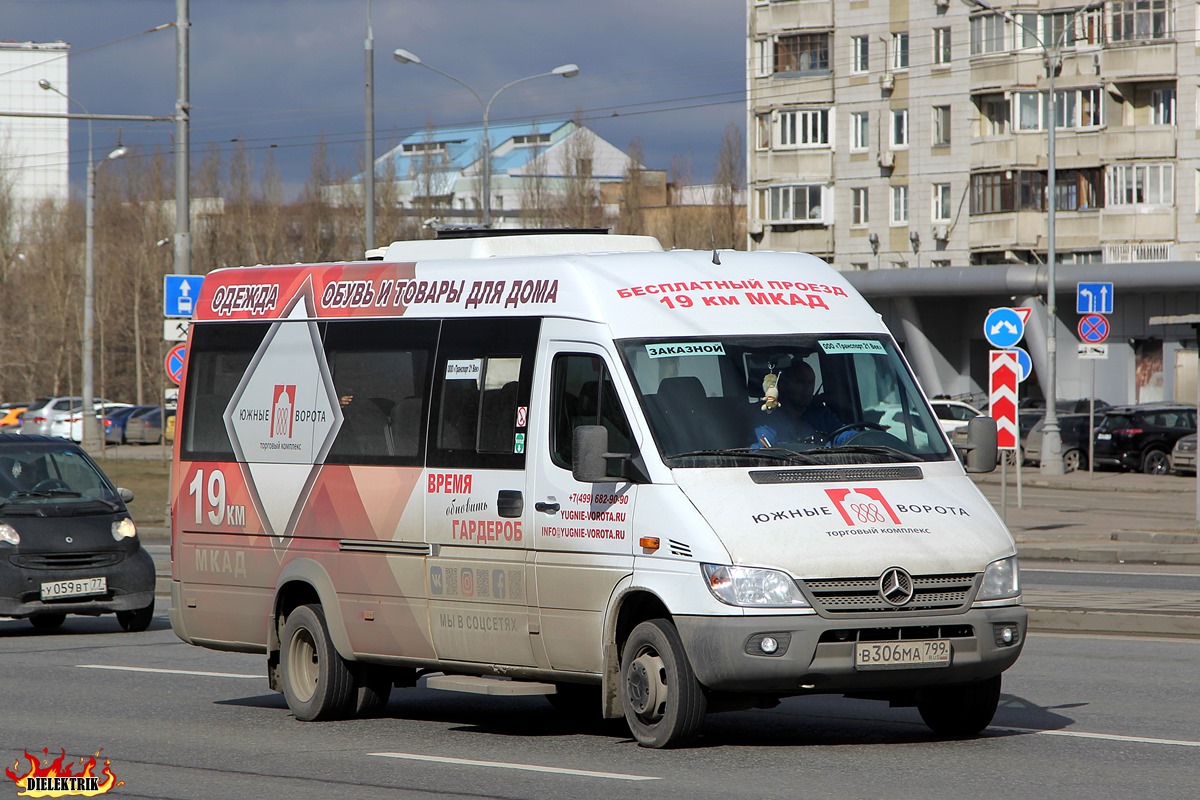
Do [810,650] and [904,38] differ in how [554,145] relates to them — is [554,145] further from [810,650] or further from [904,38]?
[810,650]

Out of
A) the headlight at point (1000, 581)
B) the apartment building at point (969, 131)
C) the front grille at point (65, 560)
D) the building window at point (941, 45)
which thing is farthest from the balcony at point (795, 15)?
the headlight at point (1000, 581)

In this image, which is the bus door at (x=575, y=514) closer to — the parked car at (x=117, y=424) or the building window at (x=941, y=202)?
the parked car at (x=117, y=424)

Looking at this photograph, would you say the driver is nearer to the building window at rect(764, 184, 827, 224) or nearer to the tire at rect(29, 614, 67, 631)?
the tire at rect(29, 614, 67, 631)

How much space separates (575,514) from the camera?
9.57 metres

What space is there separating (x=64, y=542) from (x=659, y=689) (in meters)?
8.98

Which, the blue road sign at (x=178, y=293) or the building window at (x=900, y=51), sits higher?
the building window at (x=900, y=51)

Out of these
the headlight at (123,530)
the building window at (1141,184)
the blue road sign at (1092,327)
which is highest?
the building window at (1141,184)

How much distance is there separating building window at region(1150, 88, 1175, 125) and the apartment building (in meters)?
0.06

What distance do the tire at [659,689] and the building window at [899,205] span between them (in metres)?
63.6

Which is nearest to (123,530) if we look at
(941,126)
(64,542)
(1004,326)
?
(64,542)

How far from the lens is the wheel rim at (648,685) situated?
907 centimetres

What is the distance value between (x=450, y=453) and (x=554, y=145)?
428 ft

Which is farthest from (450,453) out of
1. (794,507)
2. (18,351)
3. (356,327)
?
(18,351)

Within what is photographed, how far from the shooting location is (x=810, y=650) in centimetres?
866
